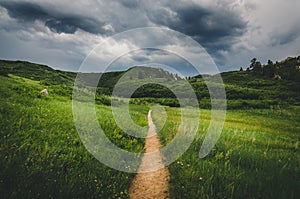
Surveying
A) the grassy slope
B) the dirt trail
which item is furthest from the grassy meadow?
the dirt trail

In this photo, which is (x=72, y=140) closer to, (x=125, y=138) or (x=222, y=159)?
(x=125, y=138)

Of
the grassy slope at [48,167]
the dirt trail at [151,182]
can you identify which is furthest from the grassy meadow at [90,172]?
the dirt trail at [151,182]

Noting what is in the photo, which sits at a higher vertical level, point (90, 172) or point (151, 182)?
point (90, 172)

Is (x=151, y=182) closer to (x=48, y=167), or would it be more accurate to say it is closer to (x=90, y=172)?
(x=90, y=172)

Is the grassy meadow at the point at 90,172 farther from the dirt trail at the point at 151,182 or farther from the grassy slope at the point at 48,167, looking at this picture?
the dirt trail at the point at 151,182

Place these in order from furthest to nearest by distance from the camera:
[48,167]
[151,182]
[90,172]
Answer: [151,182] → [90,172] → [48,167]

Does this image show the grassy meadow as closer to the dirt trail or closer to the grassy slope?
the grassy slope

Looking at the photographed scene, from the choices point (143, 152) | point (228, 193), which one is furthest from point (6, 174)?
point (143, 152)

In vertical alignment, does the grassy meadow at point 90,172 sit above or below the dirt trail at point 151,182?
above

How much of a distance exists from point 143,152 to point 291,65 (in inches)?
5435

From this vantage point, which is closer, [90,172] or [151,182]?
[90,172]

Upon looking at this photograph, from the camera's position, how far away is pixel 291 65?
400 ft

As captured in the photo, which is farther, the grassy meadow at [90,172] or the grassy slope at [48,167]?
the grassy meadow at [90,172]

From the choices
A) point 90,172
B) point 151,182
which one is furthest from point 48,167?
point 151,182
